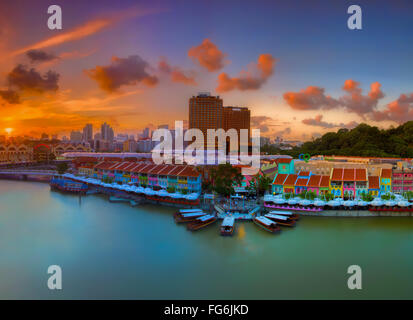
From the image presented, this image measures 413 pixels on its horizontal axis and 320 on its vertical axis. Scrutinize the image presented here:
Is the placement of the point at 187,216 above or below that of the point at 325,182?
below

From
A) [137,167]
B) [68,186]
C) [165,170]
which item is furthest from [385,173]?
[68,186]

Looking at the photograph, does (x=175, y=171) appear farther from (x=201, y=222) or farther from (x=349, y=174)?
(x=349, y=174)

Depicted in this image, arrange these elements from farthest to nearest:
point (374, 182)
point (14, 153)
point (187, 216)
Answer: point (14, 153) < point (374, 182) < point (187, 216)

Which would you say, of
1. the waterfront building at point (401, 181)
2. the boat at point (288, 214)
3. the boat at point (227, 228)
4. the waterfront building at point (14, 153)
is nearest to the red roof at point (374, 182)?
the waterfront building at point (401, 181)

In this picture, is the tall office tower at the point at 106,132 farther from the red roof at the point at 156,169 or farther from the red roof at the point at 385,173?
the red roof at the point at 385,173

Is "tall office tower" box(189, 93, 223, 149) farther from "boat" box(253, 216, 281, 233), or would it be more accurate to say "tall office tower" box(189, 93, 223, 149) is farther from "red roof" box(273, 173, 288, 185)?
"boat" box(253, 216, 281, 233)

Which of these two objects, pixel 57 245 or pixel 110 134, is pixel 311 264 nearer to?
pixel 57 245
